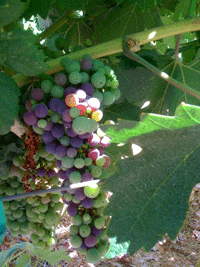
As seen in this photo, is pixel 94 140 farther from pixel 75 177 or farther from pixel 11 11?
pixel 11 11

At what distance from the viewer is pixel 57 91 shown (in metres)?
0.64

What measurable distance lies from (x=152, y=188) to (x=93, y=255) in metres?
0.29

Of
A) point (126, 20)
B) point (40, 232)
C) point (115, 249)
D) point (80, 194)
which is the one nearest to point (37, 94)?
point (80, 194)

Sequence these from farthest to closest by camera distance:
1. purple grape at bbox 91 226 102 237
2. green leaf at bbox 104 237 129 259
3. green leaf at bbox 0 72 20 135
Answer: purple grape at bbox 91 226 102 237, green leaf at bbox 0 72 20 135, green leaf at bbox 104 237 129 259

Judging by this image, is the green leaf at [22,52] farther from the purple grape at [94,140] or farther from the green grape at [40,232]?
the green grape at [40,232]

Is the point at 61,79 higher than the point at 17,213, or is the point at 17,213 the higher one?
the point at 61,79

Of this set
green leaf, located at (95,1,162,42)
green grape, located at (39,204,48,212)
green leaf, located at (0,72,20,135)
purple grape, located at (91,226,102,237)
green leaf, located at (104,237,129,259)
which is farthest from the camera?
green leaf, located at (95,1,162,42)

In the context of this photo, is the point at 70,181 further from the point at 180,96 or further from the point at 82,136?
the point at 180,96

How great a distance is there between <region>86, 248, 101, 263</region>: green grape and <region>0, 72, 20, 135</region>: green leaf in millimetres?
348

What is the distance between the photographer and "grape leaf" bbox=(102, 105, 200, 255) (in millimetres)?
535

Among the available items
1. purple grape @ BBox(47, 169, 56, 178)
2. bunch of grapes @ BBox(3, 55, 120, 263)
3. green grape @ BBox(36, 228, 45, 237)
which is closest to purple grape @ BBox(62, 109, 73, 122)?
bunch of grapes @ BBox(3, 55, 120, 263)

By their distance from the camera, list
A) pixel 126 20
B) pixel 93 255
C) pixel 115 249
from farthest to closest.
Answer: pixel 126 20 → pixel 93 255 → pixel 115 249

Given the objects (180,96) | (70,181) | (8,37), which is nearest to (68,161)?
(70,181)

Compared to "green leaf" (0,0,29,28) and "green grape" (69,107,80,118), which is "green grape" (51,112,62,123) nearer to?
"green grape" (69,107,80,118)
